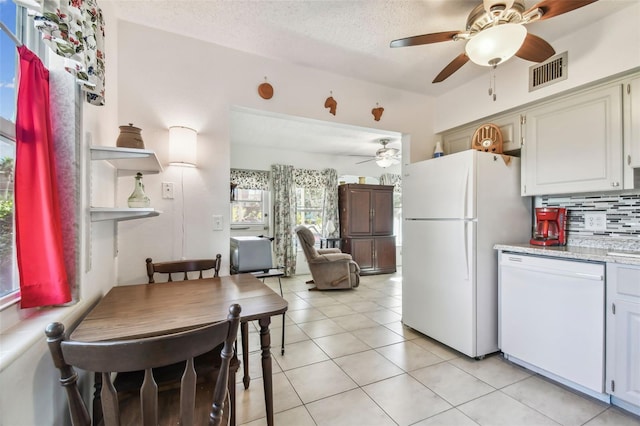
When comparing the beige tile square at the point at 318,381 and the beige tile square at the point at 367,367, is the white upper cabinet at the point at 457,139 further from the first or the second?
the beige tile square at the point at 318,381

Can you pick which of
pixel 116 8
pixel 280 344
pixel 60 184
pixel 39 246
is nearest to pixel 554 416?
pixel 280 344

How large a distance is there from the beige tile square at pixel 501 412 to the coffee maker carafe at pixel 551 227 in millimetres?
1223

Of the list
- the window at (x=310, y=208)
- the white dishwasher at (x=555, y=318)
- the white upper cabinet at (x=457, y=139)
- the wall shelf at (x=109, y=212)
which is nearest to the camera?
the wall shelf at (x=109, y=212)

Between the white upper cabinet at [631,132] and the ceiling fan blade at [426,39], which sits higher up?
the ceiling fan blade at [426,39]

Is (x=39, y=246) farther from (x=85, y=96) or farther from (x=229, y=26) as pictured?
(x=229, y=26)

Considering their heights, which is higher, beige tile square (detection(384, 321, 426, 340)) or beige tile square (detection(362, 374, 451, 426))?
beige tile square (detection(362, 374, 451, 426))

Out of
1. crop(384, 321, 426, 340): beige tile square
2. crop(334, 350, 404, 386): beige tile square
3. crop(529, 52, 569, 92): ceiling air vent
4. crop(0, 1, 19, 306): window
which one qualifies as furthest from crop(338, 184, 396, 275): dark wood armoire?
crop(0, 1, 19, 306): window

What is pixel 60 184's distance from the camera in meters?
1.17

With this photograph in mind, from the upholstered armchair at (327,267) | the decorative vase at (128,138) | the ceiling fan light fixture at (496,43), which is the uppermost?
the ceiling fan light fixture at (496,43)

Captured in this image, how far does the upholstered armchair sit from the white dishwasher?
2459mm

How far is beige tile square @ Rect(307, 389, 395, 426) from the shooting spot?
1.62 metres

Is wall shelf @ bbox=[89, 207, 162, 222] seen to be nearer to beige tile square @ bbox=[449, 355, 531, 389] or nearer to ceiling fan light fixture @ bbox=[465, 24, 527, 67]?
ceiling fan light fixture @ bbox=[465, 24, 527, 67]

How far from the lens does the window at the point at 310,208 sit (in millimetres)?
5926

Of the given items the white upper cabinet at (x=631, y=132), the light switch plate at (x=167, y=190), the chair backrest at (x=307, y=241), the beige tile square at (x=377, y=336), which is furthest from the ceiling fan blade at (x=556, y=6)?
the chair backrest at (x=307, y=241)
